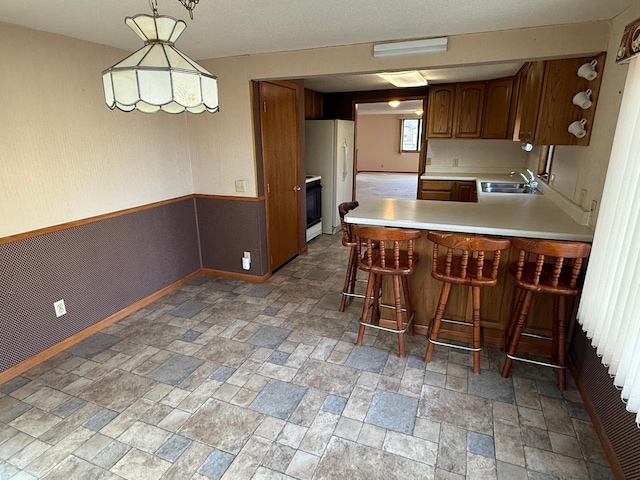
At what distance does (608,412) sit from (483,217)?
4.38 ft

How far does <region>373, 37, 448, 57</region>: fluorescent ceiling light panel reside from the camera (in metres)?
2.62

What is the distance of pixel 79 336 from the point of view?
2807 mm

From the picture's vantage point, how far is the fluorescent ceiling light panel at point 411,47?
A: 8.58 ft

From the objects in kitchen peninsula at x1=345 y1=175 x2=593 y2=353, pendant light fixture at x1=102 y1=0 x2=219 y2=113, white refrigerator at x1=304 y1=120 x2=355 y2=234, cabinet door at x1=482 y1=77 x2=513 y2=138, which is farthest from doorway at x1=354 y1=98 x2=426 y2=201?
pendant light fixture at x1=102 y1=0 x2=219 y2=113

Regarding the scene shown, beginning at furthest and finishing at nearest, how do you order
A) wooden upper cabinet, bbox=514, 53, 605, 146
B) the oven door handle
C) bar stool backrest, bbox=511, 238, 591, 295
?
the oven door handle → wooden upper cabinet, bbox=514, 53, 605, 146 → bar stool backrest, bbox=511, 238, 591, 295

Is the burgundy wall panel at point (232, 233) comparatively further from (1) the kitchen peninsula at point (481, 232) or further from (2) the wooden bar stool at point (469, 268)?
(2) the wooden bar stool at point (469, 268)

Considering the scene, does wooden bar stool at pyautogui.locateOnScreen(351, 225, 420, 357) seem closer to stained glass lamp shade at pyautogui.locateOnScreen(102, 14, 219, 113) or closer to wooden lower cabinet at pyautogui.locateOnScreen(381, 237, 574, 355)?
wooden lower cabinet at pyautogui.locateOnScreen(381, 237, 574, 355)

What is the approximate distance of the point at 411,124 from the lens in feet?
43.8

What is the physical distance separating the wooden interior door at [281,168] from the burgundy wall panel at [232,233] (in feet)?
0.57

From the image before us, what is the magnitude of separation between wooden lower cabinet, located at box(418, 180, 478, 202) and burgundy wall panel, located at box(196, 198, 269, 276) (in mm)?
2589

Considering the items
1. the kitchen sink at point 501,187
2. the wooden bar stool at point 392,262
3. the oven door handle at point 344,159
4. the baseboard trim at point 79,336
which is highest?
the oven door handle at point 344,159

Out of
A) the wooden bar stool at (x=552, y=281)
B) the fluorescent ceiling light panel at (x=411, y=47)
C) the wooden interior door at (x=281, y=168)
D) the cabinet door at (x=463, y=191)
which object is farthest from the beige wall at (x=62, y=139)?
the cabinet door at (x=463, y=191)

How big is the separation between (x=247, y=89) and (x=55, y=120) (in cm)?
158

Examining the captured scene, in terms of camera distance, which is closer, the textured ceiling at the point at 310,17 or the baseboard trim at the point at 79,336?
the textured ceiling at the point at 310,17
